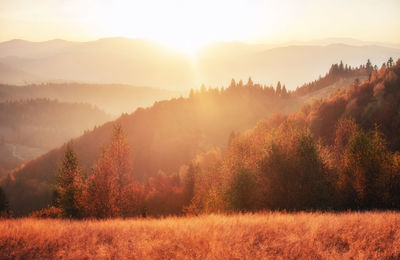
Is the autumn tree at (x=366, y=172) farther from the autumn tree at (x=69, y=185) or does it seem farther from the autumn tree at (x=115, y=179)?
the autumn tree at (x=69, y=185)

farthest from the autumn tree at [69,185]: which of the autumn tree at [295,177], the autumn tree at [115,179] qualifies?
the autumn tree at [295,177]

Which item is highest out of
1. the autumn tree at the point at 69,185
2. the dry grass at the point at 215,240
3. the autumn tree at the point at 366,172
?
the dry grass at the point at 215,240

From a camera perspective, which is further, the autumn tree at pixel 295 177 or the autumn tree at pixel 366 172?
the autumn tree at pixel 366 172

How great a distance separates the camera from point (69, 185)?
32.5 m

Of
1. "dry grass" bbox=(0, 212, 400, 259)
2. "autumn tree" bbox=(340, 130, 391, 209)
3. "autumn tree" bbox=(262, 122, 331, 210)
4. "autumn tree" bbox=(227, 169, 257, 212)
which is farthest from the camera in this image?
"autumn tree" bbox=(227, 169, 257, 212)

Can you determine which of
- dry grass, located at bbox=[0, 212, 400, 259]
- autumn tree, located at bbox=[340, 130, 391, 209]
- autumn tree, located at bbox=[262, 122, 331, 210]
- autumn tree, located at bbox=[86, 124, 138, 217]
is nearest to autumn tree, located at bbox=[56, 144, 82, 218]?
autumn tree, located at bbox=[86, 124, 138, 217]

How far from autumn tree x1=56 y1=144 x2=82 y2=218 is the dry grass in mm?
21012

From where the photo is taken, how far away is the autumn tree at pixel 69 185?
31734 millimetres

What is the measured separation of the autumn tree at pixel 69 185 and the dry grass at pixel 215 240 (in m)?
21.0

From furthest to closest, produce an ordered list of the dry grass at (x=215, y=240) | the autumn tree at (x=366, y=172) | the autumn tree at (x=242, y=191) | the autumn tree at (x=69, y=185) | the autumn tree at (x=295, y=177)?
the autumn tree at (x=69, y=185)
the autumn tree at (x=242, y=191)
the autumn tree at (x=366, y=172)
the autumn tree at (x=295, y=177)
the dry grass at (x=215, y=240)

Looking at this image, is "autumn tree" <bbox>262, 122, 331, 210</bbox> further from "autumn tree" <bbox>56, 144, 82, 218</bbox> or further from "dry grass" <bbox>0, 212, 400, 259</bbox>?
"autumn tree" <bbox>56, 144, 82, 218</bbox>

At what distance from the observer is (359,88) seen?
93250 mm

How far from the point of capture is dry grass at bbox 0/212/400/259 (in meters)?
9.37

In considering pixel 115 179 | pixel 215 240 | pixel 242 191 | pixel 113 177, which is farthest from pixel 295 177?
pixel 113 177
